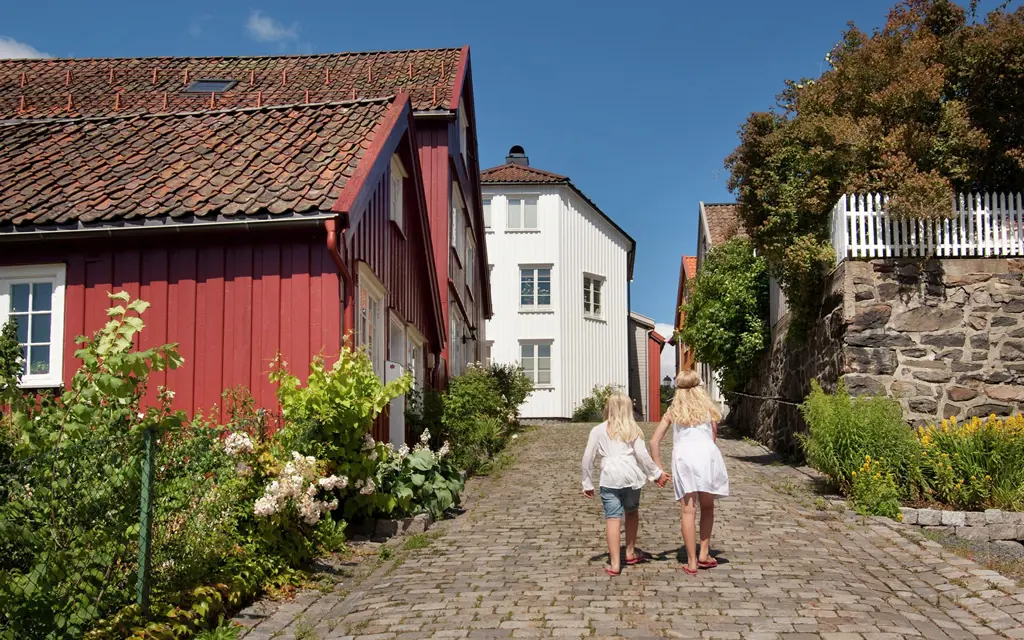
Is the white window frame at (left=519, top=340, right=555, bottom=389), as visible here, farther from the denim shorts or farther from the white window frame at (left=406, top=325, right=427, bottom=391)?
the denim shorts

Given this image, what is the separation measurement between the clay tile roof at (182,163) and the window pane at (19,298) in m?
0.82

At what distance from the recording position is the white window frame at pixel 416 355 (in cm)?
1577

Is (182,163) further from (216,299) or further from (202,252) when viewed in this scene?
(216,299)

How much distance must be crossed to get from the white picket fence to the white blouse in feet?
21.4

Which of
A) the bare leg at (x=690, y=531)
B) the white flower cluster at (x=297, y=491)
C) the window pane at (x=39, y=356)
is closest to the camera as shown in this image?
the white flower cluster at (x=297, y=491)

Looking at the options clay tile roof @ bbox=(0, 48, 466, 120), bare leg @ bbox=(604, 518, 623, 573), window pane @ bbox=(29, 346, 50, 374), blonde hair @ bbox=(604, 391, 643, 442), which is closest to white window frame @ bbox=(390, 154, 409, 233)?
window pane @ bbox=(29, 346, 50, 374)

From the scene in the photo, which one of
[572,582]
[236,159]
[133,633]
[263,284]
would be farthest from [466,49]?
[133,633]

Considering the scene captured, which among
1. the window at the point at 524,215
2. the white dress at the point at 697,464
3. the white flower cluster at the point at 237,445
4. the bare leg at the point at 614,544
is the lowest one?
the bare leg at the point at 614,544

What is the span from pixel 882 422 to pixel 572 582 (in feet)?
17.0

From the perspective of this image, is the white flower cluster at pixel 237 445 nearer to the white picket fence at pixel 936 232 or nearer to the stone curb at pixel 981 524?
the stone curb at pixel 981 524

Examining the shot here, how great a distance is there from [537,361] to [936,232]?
68.8 ft

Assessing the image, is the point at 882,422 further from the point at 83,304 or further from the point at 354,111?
the point at 83,304

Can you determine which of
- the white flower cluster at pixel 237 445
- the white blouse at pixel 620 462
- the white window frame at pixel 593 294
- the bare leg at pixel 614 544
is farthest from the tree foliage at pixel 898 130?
the white window frame at pixel 593 294

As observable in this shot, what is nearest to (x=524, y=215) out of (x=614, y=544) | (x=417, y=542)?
(x=417, y=542)
